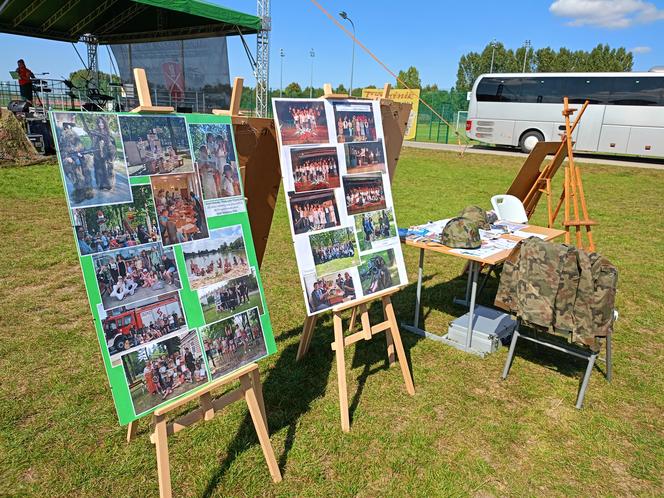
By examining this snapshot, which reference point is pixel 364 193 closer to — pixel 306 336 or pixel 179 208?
pixel 306 336

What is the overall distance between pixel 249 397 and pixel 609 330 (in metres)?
2.14

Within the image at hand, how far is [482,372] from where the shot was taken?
328 cm

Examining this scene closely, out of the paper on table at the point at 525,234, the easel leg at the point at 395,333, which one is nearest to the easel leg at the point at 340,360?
the easel leg at the point at 395,333

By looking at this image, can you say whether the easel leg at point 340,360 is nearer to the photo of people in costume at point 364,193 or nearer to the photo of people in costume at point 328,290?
the photo of people in costume at point 328,290

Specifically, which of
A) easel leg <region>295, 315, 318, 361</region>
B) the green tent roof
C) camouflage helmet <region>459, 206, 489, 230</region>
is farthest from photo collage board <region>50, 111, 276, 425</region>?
the green tent roof

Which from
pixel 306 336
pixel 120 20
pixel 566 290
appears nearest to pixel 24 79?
pixel 120 20

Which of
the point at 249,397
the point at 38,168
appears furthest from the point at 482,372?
the point at 38,168

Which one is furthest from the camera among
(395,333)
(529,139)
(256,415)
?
(529,139)

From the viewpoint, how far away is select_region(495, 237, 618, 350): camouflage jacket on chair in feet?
8.64

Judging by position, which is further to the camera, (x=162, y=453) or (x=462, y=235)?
(x=462, y=235)

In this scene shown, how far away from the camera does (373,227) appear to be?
110 inches

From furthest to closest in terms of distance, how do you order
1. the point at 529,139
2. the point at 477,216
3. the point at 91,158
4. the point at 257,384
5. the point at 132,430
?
the point at 529,139
the point at 477,216
the point at 132,430
the point at 257,384
the point at 91,158

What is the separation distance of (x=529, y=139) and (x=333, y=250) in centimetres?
1661

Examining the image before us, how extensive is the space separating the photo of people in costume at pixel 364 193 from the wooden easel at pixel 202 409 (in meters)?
0.78
